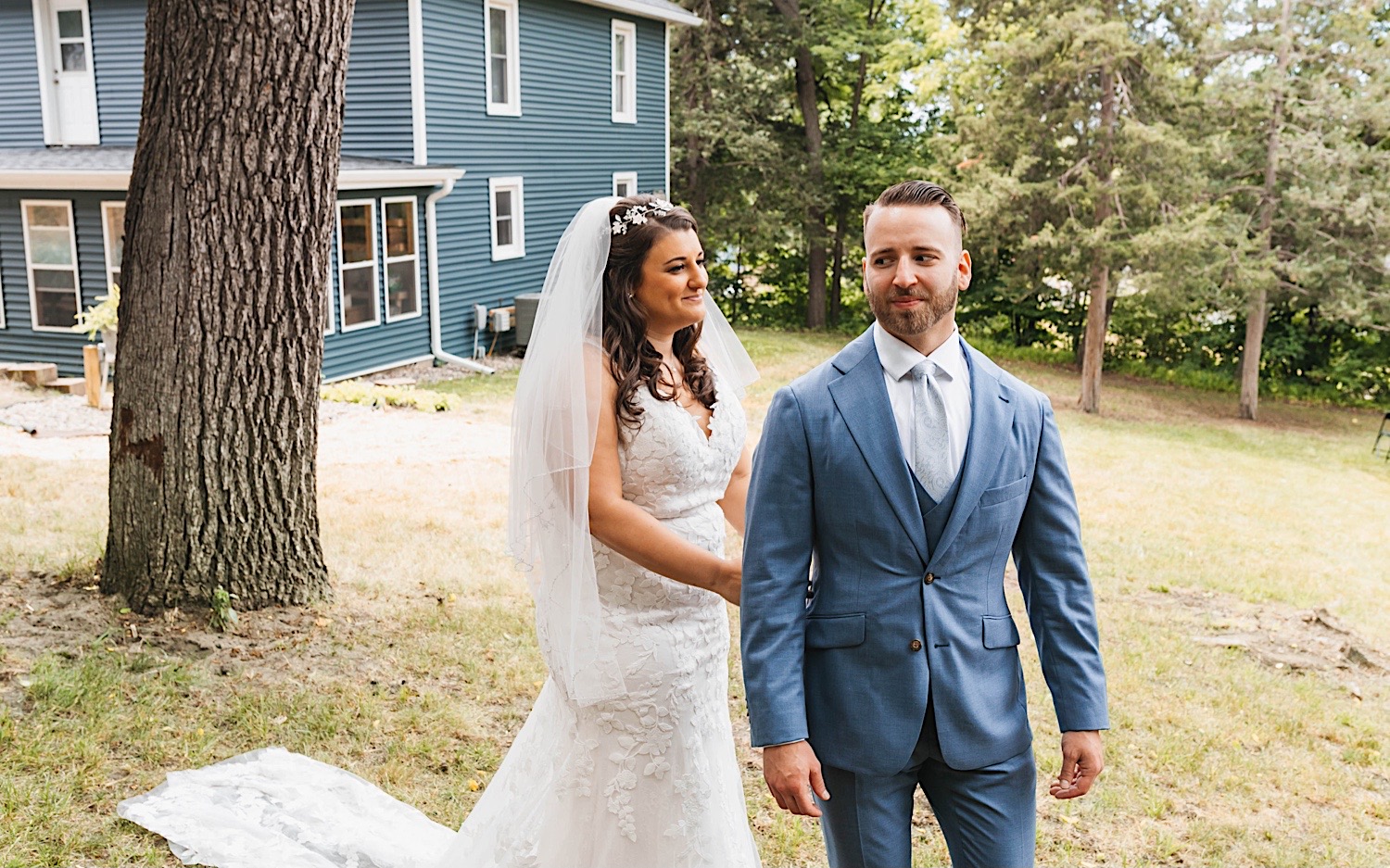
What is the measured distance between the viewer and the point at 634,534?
11.0 ft

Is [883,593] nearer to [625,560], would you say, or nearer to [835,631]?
[835,631]

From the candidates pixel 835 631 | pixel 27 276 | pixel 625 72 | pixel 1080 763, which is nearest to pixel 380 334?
pixel 27 276

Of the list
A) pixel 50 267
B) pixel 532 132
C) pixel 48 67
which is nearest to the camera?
pixel 50 267

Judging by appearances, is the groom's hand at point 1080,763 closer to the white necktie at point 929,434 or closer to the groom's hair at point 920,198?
the white necktie at point 929,434

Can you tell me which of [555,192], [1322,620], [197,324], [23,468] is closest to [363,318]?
[555,192]

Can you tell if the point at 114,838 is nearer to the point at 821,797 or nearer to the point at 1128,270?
the point at 821,797

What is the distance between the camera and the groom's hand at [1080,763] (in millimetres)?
2717

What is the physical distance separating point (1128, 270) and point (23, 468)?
16819 mm

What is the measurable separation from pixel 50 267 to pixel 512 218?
7.62 m

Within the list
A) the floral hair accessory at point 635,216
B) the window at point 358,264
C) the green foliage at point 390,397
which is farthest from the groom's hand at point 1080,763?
the window at point 358,264

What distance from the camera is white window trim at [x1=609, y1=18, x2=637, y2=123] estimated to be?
75.8 feet

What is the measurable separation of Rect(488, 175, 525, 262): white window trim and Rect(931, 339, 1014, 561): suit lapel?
60.0 feet

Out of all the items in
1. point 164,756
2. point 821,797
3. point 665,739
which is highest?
point 821,797

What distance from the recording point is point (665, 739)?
350cm
